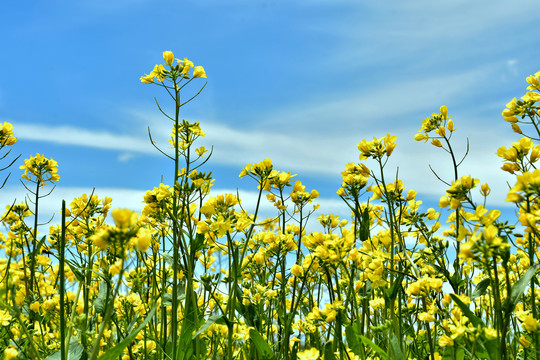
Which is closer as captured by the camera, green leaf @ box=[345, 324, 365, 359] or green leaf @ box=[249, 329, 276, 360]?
green leaf @ box=[249, 329, 276, 360]

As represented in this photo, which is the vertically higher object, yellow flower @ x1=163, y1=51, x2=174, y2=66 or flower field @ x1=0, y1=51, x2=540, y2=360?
yellow flower @ x1=163, y1=51, x2=174, y2=66

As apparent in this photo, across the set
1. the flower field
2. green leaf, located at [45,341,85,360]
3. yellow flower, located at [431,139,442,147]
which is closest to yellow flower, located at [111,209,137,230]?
the flower field

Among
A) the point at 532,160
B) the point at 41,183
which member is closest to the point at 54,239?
the point at 41,183

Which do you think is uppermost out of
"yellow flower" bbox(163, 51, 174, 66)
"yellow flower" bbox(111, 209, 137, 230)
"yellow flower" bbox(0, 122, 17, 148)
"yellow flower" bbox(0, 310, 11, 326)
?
"yellow flower" bbox(163, 51, 174, 66)

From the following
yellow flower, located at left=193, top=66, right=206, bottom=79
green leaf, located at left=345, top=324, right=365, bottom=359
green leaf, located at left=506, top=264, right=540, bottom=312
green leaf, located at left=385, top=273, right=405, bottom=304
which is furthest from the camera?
yellow flower, located at left=193, top=66, right=206, bottom=79

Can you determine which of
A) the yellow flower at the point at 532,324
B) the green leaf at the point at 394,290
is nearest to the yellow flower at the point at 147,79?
the green leaf at the point at 394,290

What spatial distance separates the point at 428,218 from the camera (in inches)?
118

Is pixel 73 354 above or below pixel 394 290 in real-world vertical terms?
below

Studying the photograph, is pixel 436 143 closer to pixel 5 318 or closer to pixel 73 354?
pixel 73 354

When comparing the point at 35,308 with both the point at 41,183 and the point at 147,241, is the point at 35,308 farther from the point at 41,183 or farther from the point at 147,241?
the point at 147,241

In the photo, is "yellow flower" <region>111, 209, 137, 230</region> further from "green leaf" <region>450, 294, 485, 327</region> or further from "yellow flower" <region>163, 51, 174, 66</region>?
"yellow flower" <region>163, 51, 174, 66</region>

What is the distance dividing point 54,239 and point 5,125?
2.99 feet

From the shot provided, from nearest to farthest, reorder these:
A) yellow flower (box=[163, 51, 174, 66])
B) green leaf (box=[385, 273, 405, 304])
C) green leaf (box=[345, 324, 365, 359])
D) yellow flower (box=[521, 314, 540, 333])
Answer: yellow flower (box=[521, 314, 540, 333]) < green leaf (box=[385, 273, 405, 304]) < green leaf (box=[345, 324, 365, 359]) < yellow flower (box=[163, 51, 174, 66])

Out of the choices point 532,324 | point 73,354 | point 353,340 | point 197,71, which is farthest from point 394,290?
point 197,71
